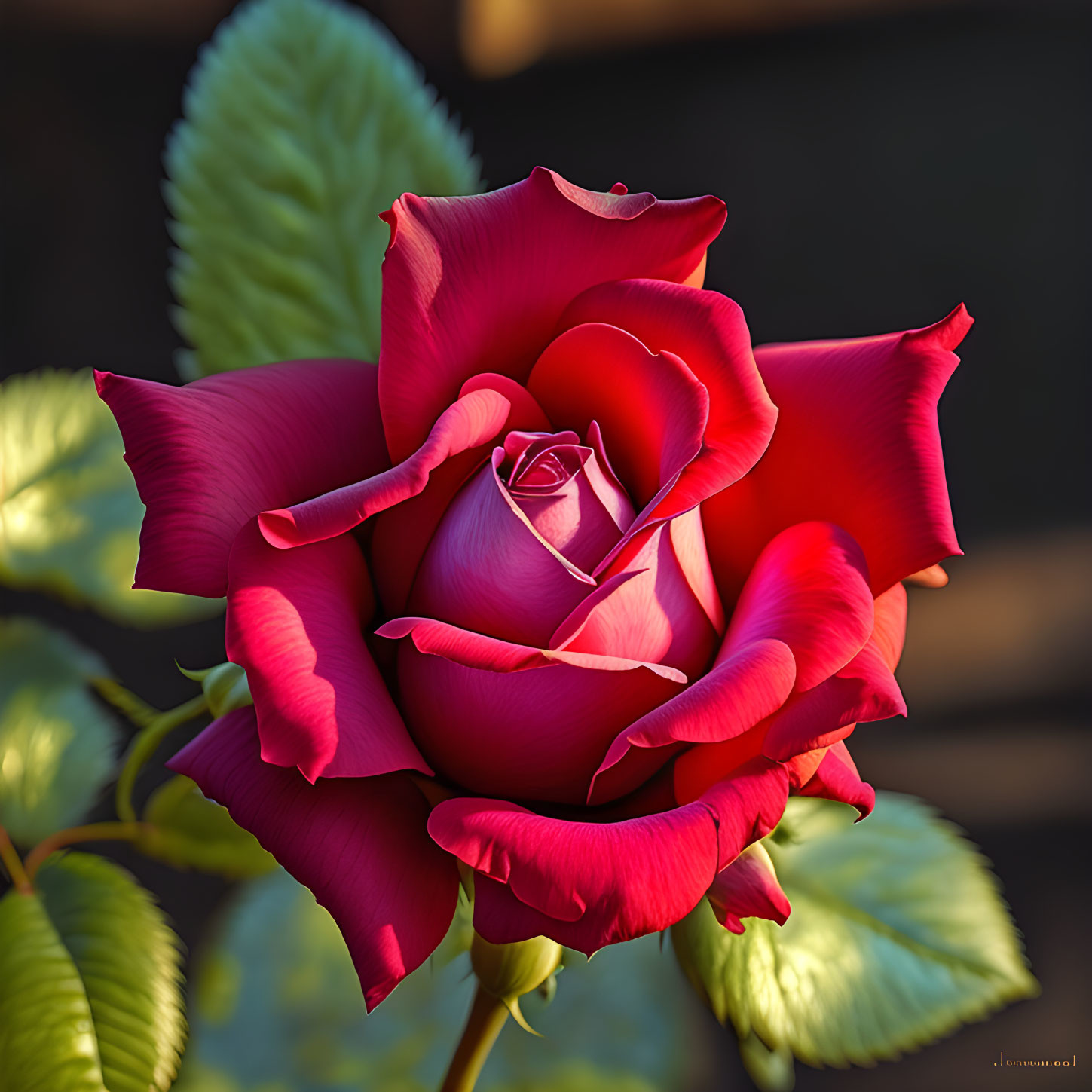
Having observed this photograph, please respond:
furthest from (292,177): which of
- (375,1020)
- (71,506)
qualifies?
(375,1020)

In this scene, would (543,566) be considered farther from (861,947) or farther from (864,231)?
(864,231)

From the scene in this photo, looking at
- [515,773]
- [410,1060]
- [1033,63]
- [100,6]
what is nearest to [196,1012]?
[410,1060]

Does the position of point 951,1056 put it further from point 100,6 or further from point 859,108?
point 100,6

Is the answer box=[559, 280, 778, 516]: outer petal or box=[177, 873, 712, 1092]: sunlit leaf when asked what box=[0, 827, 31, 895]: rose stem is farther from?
box=[559, 280, 778, 516]: outer petal

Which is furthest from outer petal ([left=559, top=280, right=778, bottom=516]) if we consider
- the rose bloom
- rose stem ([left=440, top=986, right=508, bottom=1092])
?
rose stem ([left=440, top=986, right=508, bottom=1092])

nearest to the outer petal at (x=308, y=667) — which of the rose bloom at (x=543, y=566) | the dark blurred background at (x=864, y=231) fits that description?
the rose bloom at (x=543, y=566)

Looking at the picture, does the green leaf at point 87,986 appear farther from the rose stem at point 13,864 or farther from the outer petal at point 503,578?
the outer petal at point 503,578
